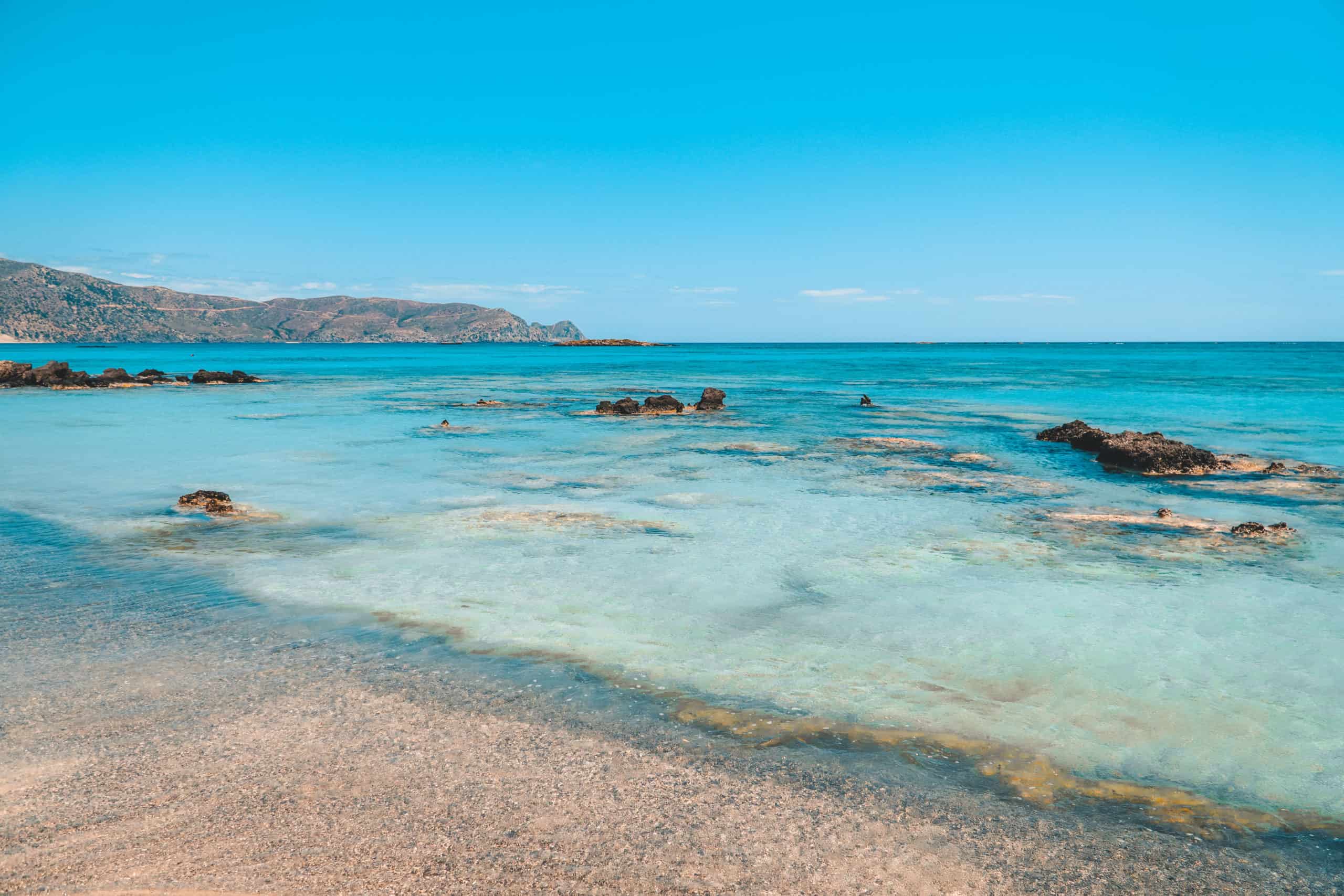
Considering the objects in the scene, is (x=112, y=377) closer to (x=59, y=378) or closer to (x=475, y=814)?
(x=59, y=378)

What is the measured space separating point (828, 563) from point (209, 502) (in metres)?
9.49

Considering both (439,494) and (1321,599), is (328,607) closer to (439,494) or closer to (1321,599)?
(439,494)

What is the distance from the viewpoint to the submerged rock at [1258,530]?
10.9 metres

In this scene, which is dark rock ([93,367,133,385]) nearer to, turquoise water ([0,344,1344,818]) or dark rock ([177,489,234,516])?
turquoise water ([0,344,1344,818])

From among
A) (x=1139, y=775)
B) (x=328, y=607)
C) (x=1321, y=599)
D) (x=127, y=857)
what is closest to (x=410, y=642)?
(x=328, y=607)

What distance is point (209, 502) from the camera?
39.0 feet

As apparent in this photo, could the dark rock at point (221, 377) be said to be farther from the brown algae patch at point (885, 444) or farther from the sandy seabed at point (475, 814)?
the sandy seabed at point (475, 814)

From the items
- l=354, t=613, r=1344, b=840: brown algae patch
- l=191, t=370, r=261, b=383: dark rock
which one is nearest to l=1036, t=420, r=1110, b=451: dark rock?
l=354, t=613, r=1344, b=840: brown algae patch

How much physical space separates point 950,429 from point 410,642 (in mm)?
23377

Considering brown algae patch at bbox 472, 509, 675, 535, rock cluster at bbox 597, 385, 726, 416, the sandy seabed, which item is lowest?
the sandy seabed

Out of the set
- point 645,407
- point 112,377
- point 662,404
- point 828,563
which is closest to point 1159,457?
point 828,563

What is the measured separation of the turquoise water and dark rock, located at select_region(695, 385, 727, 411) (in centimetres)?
838

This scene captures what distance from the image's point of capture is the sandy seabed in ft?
11.9

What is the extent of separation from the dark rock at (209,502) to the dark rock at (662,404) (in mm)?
19917
